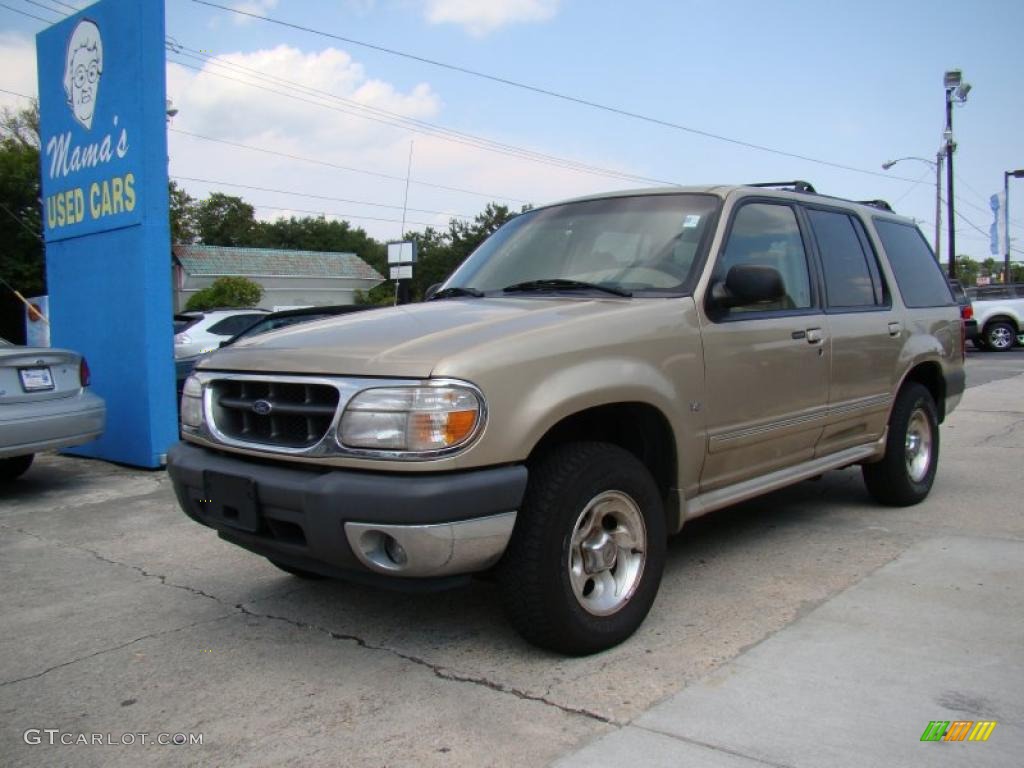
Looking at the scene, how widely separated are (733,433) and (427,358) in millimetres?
1627

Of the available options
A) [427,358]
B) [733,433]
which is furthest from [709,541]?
[427,358]

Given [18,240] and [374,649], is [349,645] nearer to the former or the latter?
[374,649]

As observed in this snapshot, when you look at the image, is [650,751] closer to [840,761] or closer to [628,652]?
[840,761]

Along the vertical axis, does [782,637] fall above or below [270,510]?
below

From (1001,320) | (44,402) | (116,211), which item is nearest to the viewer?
(44,402)

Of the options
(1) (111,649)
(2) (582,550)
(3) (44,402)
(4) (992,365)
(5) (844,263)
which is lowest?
(1) (111,649)

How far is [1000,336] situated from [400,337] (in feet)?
72.8

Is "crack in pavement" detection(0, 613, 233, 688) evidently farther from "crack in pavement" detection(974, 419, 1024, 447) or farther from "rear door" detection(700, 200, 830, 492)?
"crack in pavement" detection(974, 419, 1024, 447)

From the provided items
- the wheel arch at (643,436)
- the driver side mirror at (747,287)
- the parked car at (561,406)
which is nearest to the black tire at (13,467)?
the parked car at (561,406)

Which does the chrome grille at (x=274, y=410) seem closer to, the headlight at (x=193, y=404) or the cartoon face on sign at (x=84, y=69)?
the headlight at (x=193, y=404)

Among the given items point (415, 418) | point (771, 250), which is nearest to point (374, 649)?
point (415, 418)

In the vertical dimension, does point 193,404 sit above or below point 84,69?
below

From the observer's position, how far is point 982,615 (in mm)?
3604

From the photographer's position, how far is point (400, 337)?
3.20 meters
